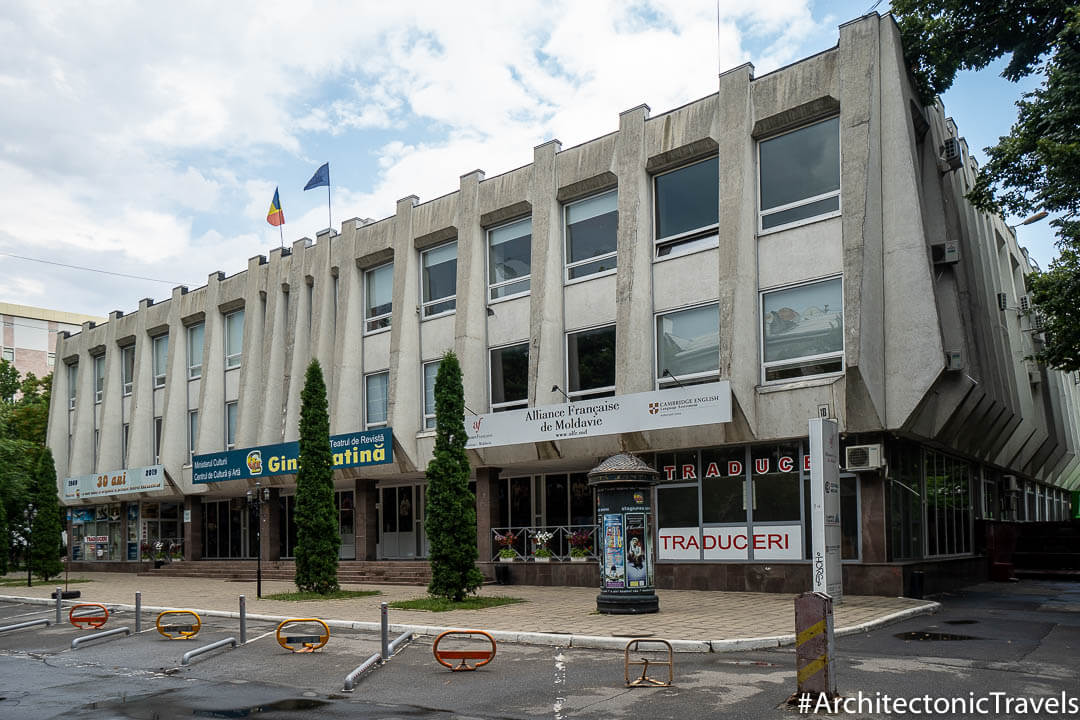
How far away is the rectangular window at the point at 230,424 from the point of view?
3625 centimetres

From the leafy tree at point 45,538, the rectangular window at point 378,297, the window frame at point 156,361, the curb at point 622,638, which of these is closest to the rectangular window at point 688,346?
the curb at point 622,638

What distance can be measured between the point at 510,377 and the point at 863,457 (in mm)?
10431

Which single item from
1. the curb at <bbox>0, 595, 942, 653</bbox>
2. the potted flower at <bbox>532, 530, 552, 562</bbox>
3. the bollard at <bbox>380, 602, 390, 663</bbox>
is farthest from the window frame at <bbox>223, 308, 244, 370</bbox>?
the bollard at <bbox>380, 602, 390, 663</bbox>

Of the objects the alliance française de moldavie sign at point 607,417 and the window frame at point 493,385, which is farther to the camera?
the window frame at point 493,385

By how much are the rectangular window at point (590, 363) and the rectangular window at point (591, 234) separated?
5.26 feet

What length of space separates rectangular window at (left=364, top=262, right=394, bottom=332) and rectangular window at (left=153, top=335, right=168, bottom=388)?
13.5m

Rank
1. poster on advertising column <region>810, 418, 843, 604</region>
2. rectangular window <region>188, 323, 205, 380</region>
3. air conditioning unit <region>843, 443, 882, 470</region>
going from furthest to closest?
rectangular window <region>188, 323, 205, 380</region> < air conditioning unit <region>843, 443, 882, 470</region> < poster on advertising column <region>810, 418, 843, 604</region>

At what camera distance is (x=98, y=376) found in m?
44.5

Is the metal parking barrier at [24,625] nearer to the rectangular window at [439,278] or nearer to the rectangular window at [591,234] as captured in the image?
the rectangular window at [439,278]

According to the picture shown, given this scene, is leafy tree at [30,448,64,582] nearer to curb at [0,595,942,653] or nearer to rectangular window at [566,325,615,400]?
curb at [0,595,942,653]

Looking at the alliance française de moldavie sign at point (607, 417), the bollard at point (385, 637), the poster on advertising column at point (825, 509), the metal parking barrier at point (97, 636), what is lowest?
the metal parking barrier at point (97, 636)

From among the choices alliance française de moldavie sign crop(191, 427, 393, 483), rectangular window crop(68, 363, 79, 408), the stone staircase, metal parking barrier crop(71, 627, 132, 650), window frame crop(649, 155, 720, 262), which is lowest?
the stone staircase

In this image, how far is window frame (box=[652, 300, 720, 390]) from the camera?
22.1m

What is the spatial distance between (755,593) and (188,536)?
2460 cm
